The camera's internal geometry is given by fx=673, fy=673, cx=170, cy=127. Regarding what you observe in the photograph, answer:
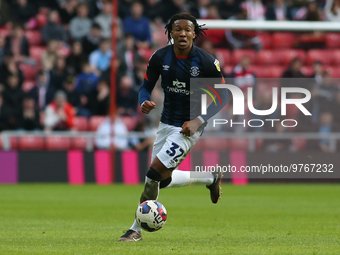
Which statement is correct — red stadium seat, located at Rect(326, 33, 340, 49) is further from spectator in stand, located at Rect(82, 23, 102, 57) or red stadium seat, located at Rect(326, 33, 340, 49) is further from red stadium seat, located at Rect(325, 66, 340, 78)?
spectator in stand, located at Rect(82, 23, 102, 57)

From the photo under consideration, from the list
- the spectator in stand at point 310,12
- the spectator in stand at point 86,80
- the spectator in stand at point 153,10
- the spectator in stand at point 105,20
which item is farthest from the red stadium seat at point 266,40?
the spectator in stand at point 105,20

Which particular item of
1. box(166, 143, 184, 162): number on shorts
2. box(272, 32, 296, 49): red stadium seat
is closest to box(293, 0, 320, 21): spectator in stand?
box(272, 32, 296, 49): red stadium seat

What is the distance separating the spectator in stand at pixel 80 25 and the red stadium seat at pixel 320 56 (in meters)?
6.47

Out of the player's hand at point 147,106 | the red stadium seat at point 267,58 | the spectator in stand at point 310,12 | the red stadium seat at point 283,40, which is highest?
the spectator in stand at point 310,12

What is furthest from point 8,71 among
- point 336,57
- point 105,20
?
point 336,57

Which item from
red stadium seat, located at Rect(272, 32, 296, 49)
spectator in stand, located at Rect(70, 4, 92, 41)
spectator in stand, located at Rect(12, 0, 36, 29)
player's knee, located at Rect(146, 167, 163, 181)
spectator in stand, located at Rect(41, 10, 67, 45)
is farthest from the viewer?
spectator in stand, located at Rect(12, 0, 36, 29)

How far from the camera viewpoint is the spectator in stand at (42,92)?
685 inches

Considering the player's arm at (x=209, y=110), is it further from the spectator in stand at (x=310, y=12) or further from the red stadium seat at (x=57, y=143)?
the spectator in stand at (x=310, y=12)

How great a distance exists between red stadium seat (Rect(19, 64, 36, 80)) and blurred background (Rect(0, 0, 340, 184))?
0.03 metres

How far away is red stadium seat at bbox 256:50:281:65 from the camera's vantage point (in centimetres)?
→ 1723

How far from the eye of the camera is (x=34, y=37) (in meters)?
20.2

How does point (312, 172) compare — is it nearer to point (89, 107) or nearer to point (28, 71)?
point (89, 107)

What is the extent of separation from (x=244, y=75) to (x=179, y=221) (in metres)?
7.71

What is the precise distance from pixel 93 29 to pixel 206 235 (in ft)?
40.5
